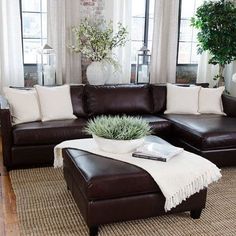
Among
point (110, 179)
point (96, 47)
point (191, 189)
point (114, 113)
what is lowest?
point (191, 189)

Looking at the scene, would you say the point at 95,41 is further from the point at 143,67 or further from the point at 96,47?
the point at 143,67

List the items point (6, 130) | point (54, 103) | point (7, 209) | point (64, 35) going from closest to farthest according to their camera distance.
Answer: point (7, 209), point (6, 130), point (54, 103), point (64, 35)

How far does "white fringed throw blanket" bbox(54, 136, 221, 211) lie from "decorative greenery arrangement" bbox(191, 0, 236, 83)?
106 inches

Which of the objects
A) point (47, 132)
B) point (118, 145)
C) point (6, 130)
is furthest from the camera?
point (47, 132)

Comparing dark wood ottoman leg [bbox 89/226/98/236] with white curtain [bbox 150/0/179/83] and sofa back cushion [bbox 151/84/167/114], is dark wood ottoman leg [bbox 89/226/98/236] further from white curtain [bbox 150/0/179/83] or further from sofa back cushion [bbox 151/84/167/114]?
white curtain [bbox 150/0/179/83]

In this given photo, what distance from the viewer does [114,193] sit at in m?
2.19

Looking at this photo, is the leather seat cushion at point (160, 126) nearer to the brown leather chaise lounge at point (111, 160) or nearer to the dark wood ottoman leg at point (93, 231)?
the brown leather chaise lounge at point (111, 160)

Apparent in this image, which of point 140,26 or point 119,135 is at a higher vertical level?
point 140,26

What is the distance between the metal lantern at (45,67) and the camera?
4.30 metres

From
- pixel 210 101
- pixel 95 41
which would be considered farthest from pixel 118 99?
pixel 210 101

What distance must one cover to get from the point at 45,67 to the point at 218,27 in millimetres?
2457

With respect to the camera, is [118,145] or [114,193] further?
[118,145]

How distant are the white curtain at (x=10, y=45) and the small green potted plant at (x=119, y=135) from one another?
225 cm

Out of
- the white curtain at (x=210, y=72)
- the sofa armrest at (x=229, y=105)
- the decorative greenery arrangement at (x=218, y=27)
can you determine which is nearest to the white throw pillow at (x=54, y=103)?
the sofa armrest at (x=229, y=105)
